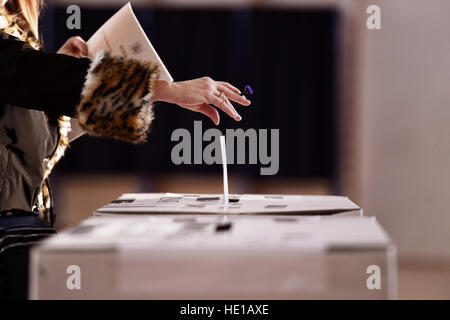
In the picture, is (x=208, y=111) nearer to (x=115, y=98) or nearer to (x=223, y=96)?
(x=223, y=96)

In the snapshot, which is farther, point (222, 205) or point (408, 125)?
point (408, 125)

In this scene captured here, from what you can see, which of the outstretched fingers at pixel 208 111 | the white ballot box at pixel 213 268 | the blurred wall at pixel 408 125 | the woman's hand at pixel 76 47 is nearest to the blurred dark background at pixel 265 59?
the blurred wall at pixel 408 125

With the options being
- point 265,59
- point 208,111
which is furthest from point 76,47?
point 265,59

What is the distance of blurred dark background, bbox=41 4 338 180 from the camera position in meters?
3.93

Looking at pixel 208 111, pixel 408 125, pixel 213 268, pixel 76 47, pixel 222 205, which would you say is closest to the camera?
pixel 213 268

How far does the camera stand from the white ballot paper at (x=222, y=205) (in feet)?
2.83

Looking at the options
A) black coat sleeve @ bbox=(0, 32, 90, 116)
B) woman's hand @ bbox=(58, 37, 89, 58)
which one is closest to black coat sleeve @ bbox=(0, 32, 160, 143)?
black coat sleeve @ bbox=(0, 32, 90, 116)

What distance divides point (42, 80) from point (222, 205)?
0.33 meters

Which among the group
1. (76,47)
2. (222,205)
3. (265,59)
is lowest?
(222,205)

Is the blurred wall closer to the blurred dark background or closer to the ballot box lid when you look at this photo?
the blurred dark background

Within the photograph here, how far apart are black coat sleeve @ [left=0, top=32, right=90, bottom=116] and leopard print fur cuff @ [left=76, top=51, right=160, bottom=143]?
0.01 metres

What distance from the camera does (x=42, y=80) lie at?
80cm

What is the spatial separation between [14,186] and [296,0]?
3235 mm

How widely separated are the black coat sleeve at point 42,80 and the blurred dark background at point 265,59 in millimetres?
3093
